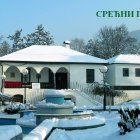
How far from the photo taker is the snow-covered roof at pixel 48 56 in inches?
1506

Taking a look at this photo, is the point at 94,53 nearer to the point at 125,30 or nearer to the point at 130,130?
the point at 125,30

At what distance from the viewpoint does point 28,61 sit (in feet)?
124

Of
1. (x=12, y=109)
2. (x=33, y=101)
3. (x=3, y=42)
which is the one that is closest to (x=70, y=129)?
(x=12, y=109)

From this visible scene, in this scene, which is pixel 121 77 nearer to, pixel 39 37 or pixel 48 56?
pixel 48 56

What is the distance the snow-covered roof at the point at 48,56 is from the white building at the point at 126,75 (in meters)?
1.63

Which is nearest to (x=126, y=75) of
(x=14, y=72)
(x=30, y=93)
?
(x=30, y=93)

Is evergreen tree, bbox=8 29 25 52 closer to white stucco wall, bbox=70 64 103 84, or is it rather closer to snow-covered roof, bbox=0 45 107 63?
snow-covered roof, bbox=0 45 107 63

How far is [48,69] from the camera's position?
40.8 metres

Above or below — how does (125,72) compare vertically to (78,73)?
above

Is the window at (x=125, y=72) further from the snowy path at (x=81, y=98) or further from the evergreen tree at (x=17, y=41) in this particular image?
the evergreen tree at (x=17, y=41)

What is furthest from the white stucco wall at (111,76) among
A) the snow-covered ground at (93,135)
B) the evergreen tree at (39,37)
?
the evergreen tree at (39,37)

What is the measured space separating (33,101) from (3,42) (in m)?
64.1

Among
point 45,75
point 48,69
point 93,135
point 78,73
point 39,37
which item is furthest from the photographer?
point 39,37

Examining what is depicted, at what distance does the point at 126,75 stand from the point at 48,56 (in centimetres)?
862
